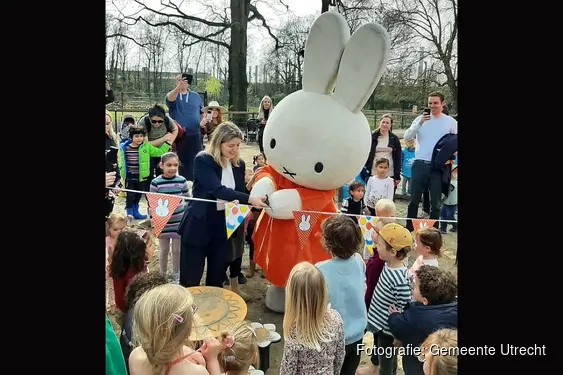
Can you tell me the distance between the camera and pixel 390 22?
822 inches

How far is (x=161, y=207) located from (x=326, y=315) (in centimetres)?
205

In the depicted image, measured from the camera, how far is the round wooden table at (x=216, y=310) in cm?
263

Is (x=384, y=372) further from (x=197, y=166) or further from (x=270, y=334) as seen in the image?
(x=197, y=166)

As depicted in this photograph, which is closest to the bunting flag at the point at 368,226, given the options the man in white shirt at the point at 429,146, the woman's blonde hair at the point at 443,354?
the woman's blonde hair at the point at 443,354

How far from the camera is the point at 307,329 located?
2154mm

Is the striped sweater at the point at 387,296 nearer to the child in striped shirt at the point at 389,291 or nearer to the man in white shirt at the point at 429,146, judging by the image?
the child in striped shirt at the point at 389,291

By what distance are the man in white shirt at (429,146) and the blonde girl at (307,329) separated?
4.08 m

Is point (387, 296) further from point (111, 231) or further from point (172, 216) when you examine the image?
point (172, 216)

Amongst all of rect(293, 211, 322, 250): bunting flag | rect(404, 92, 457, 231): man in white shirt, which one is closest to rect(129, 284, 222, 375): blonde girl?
rect(293, 211, 322, 250): bunting flag

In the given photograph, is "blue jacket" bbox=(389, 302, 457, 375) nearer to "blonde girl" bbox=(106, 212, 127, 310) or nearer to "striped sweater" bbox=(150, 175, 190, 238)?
"blonde girl" bbox=(106, 212, 127, 310)

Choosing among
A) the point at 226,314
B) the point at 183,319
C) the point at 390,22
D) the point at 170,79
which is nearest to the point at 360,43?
the point at 226,314

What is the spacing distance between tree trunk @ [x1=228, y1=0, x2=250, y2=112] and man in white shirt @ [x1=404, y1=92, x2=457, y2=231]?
11.7m

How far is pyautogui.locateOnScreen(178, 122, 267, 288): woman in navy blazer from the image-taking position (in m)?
3.64
